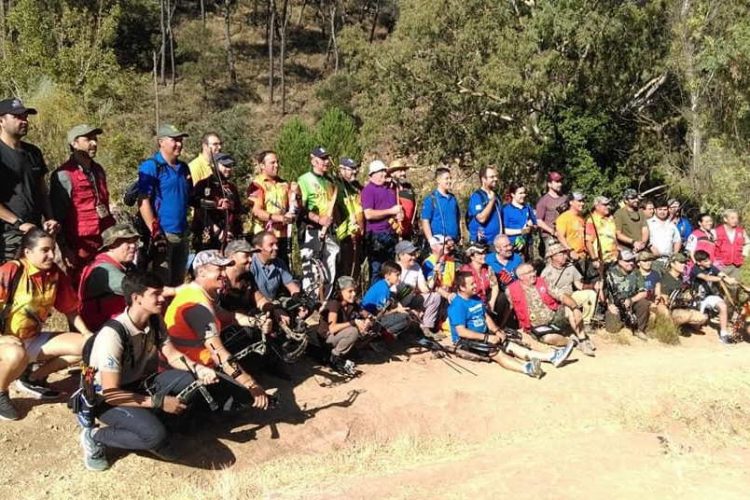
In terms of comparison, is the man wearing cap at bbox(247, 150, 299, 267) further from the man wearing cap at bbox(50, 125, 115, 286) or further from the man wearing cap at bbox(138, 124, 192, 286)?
the man wearing cap at bbox(50, 125, 115, 286)

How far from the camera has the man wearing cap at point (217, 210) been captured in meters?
7.45

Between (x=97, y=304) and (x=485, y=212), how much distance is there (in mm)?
5179

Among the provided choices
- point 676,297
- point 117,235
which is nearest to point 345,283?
point 117,235

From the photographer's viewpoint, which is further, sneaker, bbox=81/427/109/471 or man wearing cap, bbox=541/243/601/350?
man wearing cap, bbox=541/243/601/350

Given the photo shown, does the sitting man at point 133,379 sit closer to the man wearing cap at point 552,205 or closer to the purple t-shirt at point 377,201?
the purple t-shirt at point 377,201

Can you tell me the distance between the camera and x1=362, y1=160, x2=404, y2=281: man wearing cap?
8531mm

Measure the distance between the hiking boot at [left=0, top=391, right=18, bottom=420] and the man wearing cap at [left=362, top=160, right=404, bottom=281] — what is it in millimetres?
4269

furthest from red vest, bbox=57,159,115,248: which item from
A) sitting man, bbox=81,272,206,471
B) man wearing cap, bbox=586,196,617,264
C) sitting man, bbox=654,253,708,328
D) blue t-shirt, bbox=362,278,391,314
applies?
sitting man, bbox=654,253,708,328

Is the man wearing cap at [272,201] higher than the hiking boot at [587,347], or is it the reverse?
the man wearing cap at [272,201]

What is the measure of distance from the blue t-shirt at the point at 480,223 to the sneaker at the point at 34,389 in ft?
18.1

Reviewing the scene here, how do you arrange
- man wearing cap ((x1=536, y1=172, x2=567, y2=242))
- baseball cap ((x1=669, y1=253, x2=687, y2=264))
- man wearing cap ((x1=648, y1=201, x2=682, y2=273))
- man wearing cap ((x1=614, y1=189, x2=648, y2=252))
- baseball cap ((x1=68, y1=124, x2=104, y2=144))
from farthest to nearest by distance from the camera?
man wearing cap ((x1=648, y1=201, x2=682, y2=273)) → man wearing cap ((x1=614, y1=189, x2=648, y2=252)) → baseball cap ((x1=669, y1=253, x2=687, y2=264)) → man wearing cap ((x1=536, y1=172, x2=567, y2=242)) → baseball cap ((x1=68, y1=124, x2=104, y2=144))

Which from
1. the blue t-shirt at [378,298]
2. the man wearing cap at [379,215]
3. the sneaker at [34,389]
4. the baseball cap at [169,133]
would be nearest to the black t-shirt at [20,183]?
the baseball cap at [169,133]

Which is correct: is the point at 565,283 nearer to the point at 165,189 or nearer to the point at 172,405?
the point at 165,189

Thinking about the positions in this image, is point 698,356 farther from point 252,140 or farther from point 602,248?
point 252,140
